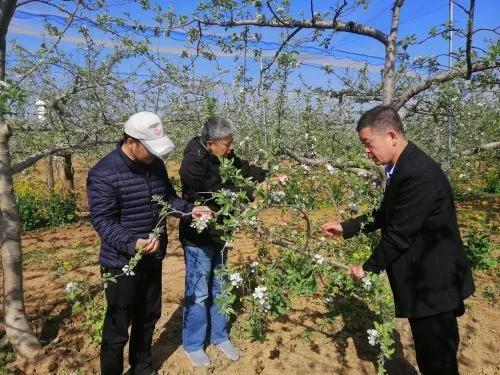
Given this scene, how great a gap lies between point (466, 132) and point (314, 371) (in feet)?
15.6

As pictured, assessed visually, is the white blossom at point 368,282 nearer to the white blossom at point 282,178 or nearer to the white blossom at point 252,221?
the white blossom at point 252,221

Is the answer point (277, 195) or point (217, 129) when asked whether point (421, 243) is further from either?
point (217, 129)

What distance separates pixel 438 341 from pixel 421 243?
51 cm

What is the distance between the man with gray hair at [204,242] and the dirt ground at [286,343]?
0.15m

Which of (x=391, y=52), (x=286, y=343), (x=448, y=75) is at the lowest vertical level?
(x=286, y=343)

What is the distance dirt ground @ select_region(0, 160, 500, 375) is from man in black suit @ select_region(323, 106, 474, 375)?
1109 millimetres

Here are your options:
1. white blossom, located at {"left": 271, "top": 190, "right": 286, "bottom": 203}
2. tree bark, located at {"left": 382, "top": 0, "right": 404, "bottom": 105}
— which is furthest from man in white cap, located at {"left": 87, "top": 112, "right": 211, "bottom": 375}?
tree bark, located at {"left": 382, "top": 0, "right": 404, "bottom": 105}

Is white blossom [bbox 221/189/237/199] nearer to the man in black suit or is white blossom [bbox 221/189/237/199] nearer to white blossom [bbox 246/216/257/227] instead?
white blossom [bbox 246/216/257/227]

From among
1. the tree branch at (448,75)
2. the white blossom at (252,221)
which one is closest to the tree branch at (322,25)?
the tree branch at (448,75)

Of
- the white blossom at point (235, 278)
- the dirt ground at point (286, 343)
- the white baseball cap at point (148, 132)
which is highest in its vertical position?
the white baseball cap at point (148, 132)

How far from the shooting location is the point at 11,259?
2.95m

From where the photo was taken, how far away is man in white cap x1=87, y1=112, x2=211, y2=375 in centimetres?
228

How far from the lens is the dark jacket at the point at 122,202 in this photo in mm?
2305

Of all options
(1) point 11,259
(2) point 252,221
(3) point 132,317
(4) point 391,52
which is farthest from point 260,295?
(1) point 11,259
